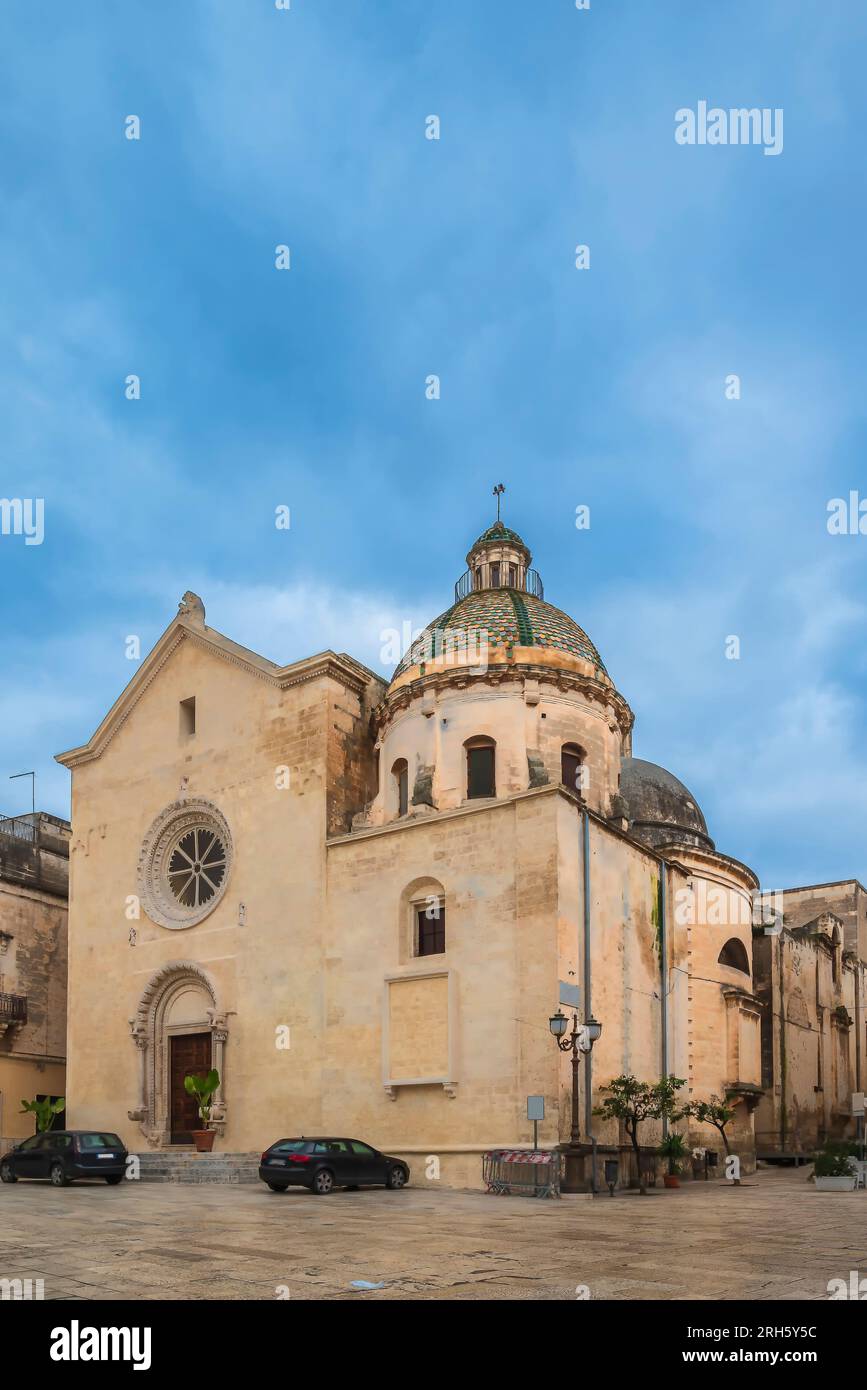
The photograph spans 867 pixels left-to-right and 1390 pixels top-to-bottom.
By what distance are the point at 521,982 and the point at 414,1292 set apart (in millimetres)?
15968

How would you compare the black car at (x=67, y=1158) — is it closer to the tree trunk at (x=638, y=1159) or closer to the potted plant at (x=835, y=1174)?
the tree trunk at (x=638, y=1159)

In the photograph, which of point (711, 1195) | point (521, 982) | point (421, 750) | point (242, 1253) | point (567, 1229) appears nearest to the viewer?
Answer: point (242, 1253)

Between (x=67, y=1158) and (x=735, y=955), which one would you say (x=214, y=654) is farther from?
(x=735, y=955)

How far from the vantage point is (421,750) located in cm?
3141

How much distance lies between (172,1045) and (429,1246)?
68.7 ft

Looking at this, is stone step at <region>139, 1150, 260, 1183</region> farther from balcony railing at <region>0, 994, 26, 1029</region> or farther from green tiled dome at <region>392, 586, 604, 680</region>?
green tiled dome at <region>392, 586, 604, 680</region>

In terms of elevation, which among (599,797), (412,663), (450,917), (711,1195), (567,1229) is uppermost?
(412,663)

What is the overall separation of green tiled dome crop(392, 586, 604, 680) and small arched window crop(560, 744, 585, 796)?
2618 mm

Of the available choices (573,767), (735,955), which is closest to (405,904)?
(573,767)

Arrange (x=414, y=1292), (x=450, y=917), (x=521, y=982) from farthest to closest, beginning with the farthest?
(x=450, y=917)
(x=521, y=982)
(x=414, y=1292)

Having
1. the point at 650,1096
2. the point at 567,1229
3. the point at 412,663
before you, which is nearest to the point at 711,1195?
the point at 650,1096

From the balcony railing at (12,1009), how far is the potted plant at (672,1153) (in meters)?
19.8

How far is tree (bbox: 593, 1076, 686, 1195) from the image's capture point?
25.6 meters
